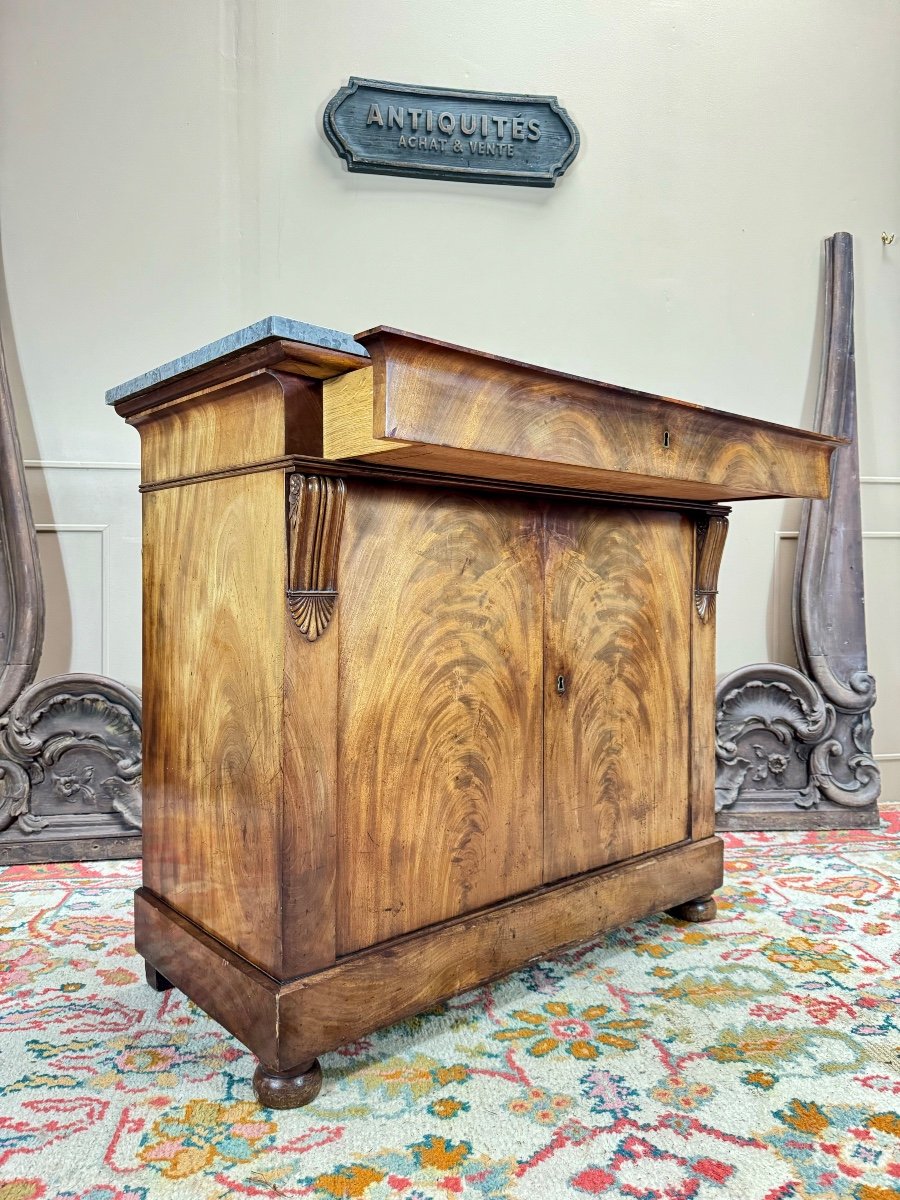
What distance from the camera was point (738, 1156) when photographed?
3.79ft

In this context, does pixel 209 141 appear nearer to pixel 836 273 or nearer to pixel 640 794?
pixel 836 273

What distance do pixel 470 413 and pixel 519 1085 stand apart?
1.05 m

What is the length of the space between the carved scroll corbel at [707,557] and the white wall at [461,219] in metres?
1.24

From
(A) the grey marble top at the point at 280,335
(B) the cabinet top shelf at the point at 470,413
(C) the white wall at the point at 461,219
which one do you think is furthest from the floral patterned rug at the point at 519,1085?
(C) the white wall at the point at 461,219

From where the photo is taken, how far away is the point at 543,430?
127 centimetres

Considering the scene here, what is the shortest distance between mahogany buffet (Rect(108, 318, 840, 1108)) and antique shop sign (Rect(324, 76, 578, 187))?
1778 millimetres

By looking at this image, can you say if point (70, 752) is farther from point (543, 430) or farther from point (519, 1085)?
point (543, 430)

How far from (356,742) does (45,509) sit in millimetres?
1934

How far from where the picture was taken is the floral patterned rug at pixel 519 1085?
111 centimetres

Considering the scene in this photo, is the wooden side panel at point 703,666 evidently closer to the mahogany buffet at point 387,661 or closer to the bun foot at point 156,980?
the mahogany buffet at point 387,661

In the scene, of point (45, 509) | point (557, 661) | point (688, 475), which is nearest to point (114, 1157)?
→ point (557, 661)

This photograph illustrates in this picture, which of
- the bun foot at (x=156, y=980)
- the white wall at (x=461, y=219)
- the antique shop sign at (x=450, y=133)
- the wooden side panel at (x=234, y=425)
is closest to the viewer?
the wooden side panel at (x=234, y=425)

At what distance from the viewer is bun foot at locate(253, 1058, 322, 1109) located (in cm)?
125

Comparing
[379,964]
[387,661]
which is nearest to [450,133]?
[387,661]
